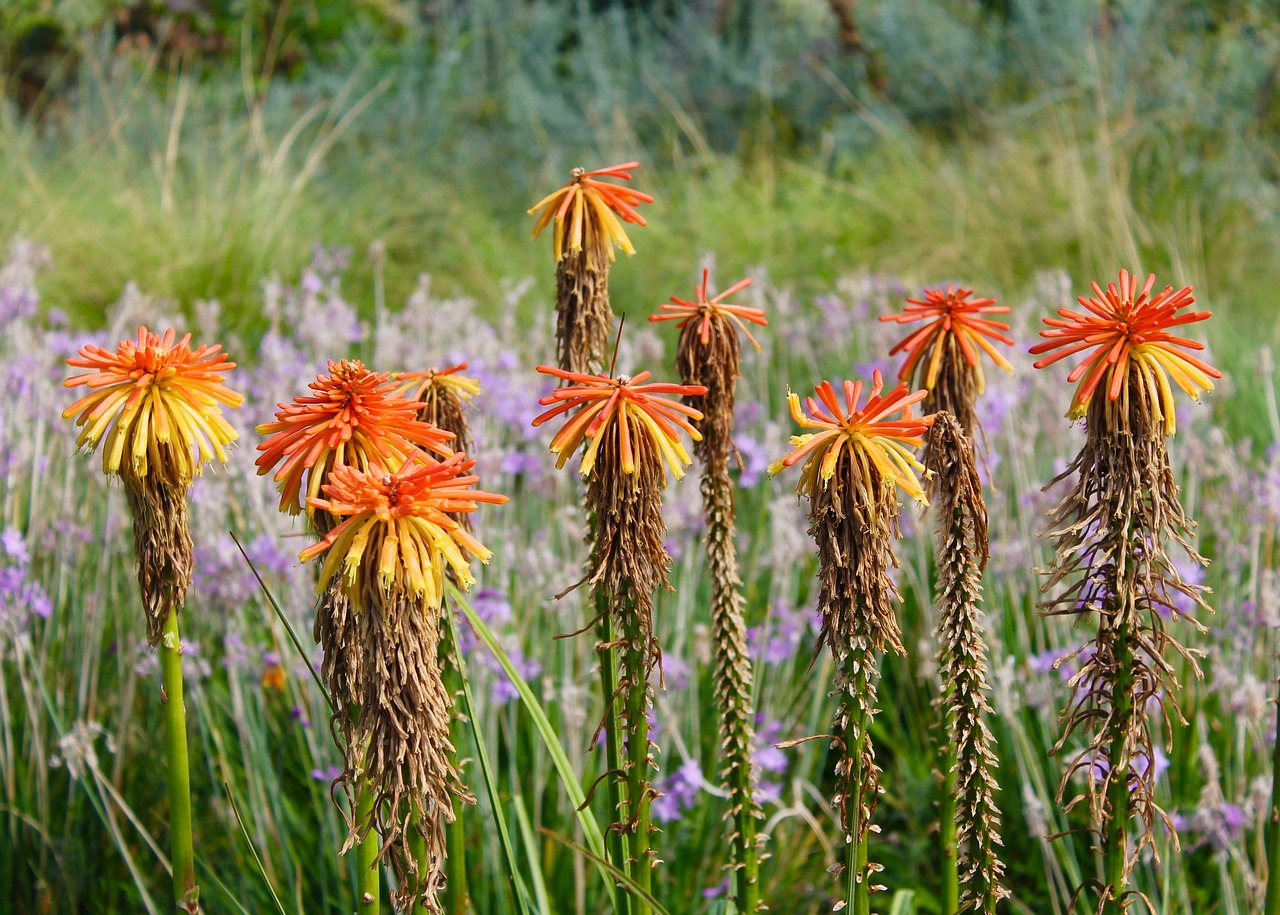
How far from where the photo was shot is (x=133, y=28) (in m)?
12.6

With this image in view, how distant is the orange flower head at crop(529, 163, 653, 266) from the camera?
1.76 metres

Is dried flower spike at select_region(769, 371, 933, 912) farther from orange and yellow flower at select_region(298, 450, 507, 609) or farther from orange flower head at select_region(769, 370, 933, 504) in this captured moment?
orange and yellow flower at select_region(298, 450, 507, 609)

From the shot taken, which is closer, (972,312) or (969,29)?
(972,312)

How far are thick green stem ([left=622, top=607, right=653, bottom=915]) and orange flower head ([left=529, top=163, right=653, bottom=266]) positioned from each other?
1.89 feet

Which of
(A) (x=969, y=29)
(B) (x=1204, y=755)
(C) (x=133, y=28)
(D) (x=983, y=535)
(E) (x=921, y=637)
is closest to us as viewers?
(D) (x=983, y=535)

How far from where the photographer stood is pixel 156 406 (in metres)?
1.56

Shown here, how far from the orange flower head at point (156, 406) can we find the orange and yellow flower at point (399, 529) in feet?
1.23

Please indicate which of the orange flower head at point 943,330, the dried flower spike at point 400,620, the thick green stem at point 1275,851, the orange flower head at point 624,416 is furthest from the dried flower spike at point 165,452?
the thick green stem at point 1275,851

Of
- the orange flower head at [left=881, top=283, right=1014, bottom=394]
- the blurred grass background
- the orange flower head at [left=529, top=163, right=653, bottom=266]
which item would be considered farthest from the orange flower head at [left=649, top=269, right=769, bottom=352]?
the blurred grass background

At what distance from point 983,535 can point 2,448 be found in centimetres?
274

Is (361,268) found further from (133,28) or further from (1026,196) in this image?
(133,28)

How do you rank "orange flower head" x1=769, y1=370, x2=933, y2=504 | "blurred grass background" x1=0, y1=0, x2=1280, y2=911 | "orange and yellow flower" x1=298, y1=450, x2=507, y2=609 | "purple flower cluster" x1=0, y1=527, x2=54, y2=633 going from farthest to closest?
"blurred grass background" x1=0, y1=0, x2=1280, y2=911, "purple flower cluster" x1=0, y1=527, x2=54, y2=633, "orange flower head" x1=769, y1=370, x2=933, y2=504, "orange and yellow flower" x1=298, y1=450, x2=507, y2=609

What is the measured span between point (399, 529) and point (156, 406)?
52cm

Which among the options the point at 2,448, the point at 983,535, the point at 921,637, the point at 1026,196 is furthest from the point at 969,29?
the point at 983,535
